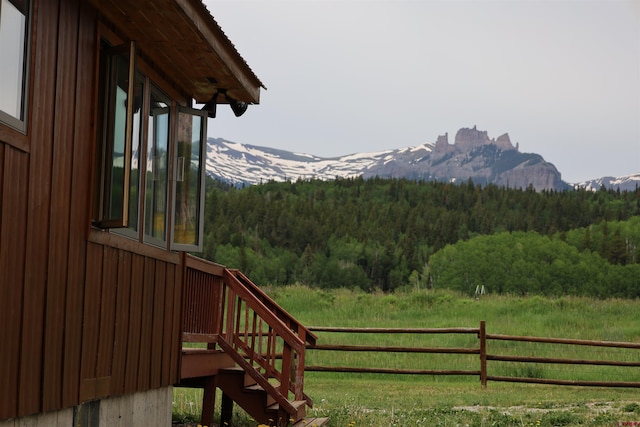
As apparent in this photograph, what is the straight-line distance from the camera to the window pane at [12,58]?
5258 millimetres

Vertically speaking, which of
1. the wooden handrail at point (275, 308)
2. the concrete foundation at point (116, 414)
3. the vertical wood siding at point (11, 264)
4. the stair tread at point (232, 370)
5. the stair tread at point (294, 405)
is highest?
the vertical wood siding at point (11, 264)

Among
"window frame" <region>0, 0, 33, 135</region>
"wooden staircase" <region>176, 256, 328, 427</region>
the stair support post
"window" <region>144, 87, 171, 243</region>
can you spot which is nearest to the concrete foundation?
"wooden staircase" <region>176, 256, 328, 427</region>

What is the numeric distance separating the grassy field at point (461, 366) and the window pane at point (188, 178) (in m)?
3.62

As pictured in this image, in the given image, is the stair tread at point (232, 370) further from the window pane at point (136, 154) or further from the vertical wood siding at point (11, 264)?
the vertical wood siding at point (11, 264)

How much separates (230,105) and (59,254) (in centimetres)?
421

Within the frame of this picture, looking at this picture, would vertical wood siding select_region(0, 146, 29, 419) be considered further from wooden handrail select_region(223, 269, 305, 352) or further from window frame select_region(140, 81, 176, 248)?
wooden handrail select_region(223, 269, 305, 352)

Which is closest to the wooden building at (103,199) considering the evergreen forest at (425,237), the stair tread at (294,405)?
the stair tread at (294,405)

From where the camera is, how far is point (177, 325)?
359 inches

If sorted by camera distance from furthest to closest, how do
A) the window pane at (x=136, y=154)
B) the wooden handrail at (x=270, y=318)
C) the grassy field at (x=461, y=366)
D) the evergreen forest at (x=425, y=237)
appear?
the evergreen forest at (x=425, y=237) < the grassy field at (x=461, y=366) < the wooden handrail at (x=270, y=318) < the window pane at (x=136, y=154)

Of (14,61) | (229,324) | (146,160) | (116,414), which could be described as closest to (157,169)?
(146,160)

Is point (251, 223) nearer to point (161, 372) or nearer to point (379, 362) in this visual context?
point (379, 362)

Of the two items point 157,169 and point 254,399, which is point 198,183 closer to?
point 157,169

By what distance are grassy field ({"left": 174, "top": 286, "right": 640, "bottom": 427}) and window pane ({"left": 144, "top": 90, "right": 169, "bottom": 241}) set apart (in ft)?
13.4

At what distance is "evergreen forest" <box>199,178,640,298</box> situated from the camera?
276 feet
